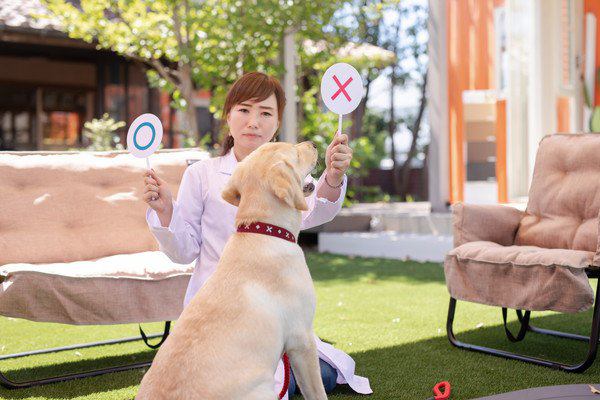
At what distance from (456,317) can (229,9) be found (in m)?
5.11

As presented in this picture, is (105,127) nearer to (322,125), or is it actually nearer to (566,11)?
(322,125)

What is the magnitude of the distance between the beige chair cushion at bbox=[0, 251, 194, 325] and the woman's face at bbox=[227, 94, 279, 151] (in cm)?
86

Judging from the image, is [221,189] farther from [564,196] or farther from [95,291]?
[564,196]

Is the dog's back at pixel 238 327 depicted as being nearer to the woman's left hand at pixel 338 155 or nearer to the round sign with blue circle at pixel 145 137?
the woman's left hand at pixel 338 155

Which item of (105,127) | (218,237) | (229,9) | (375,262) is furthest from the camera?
(105,127)

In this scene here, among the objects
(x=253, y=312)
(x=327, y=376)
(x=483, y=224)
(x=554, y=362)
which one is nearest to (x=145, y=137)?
(x=253, y=312)

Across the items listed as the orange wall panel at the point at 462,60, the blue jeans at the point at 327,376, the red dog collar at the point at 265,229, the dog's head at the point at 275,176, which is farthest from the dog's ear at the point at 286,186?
the orange wall panel at the point at 462,60

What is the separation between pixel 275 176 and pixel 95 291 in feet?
4.96

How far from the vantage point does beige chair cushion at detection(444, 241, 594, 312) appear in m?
3.27

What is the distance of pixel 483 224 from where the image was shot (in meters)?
3.99

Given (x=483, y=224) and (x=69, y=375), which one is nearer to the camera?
(x=69, y=375)

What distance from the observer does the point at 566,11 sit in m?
8.71

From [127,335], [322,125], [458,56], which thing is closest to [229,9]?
[322,125]

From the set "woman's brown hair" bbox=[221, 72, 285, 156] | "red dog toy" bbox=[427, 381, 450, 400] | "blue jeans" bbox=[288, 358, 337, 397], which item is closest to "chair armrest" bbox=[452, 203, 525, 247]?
"red dog toy" bbox=[427, 381, 450, 400]
